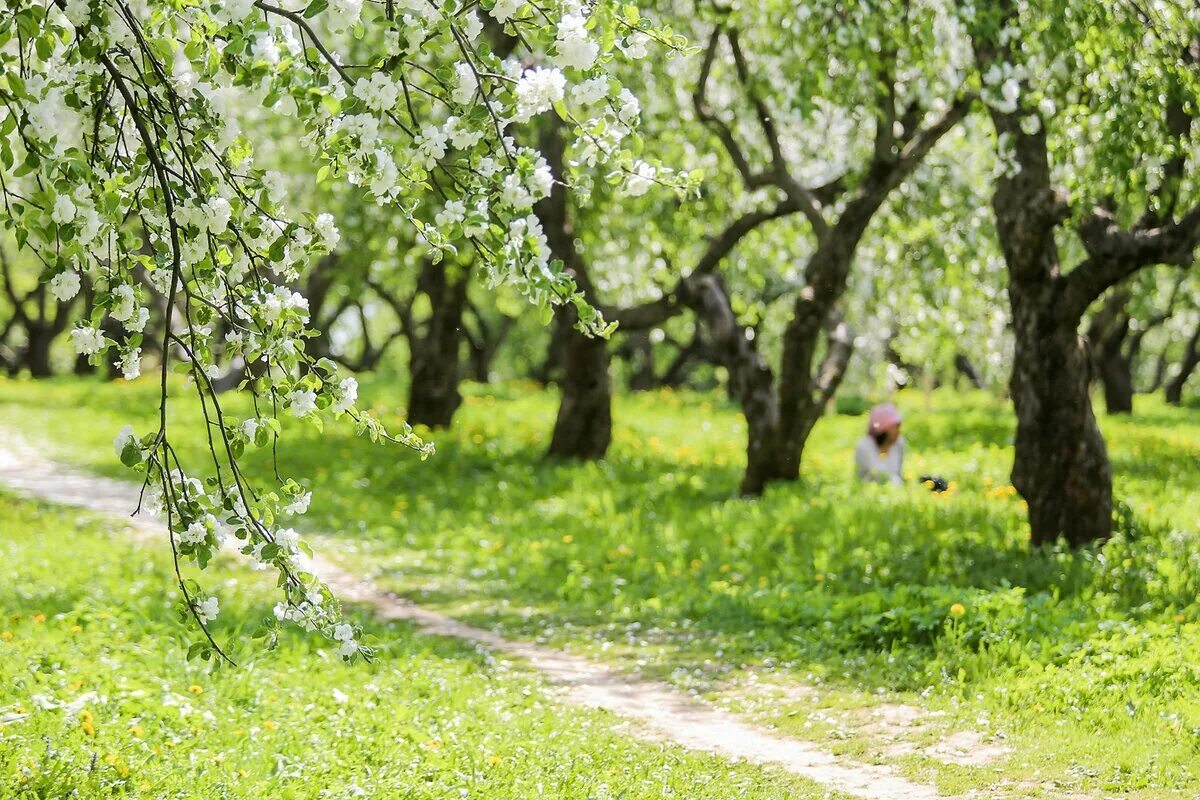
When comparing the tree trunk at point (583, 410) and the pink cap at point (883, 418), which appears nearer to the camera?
the pink cap at point (883, 418)

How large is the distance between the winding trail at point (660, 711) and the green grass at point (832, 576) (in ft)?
0.72

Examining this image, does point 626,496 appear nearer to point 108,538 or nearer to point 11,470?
point 108,538

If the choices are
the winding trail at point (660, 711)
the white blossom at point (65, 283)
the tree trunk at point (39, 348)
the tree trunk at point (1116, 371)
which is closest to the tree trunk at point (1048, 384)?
the winding trail at point (660, 711)

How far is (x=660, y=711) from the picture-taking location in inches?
290

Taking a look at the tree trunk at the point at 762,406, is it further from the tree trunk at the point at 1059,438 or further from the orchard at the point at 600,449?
the tree trunk at the point at 1059,438

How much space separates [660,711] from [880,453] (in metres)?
6.90

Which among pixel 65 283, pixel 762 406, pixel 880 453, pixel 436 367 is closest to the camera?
pixel 65 283

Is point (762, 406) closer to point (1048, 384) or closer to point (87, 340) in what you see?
point (1048, 384)

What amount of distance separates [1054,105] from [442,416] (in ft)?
39.2

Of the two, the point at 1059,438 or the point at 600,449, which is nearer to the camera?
the point at 1059,438

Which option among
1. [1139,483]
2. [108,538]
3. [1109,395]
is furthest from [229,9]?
[1109,395]

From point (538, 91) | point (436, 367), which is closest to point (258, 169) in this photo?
point (538, 91)

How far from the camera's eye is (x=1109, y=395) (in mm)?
25766

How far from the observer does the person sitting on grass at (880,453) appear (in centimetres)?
1334
